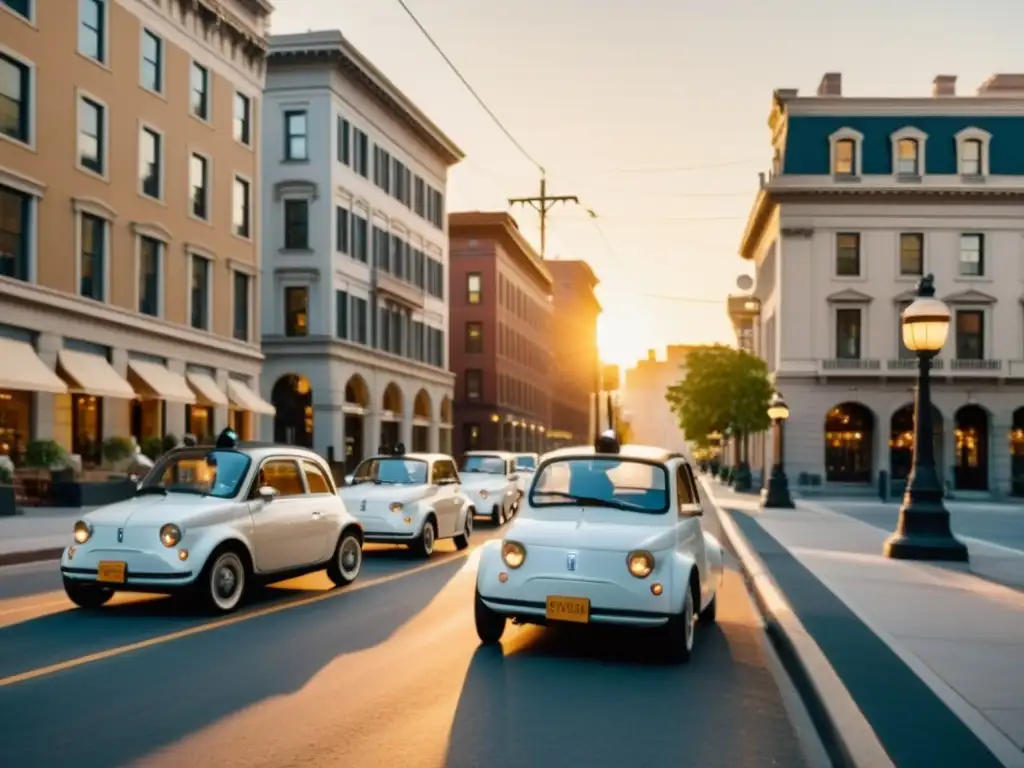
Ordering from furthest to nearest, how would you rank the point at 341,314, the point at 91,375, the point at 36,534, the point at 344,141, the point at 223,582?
the point at 344,141 < the point at 341,314 < the point at 91,375 < the point at 36,534 < the point at 223,582

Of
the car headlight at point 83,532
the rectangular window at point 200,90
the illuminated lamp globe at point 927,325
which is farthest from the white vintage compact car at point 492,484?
the rectangular window at point 200,90

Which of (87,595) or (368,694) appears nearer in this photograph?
(368,694)

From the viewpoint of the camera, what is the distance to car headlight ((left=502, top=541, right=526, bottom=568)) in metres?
9.25

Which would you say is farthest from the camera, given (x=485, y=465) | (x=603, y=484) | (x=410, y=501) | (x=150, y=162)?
(x=150, y=162)

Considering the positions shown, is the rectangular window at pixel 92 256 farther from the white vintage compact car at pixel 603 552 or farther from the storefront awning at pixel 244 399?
the white vintage compact car at pixel 603 552

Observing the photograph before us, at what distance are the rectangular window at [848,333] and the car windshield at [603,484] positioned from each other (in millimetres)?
48623

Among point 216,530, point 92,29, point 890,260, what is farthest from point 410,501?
point 890,260

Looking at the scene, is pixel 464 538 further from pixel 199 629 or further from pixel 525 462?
pixel 525 462

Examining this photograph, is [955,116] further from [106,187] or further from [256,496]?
[256,496]

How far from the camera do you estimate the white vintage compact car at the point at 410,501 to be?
682 inches

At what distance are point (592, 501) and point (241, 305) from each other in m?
37.1

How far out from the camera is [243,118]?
148ft

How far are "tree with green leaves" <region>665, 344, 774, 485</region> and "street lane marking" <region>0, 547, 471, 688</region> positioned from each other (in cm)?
3912

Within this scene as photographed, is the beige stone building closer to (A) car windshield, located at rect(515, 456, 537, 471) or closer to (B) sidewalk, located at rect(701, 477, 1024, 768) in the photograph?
(A) car windshield, located at rect(515, 456, 537, 471)
